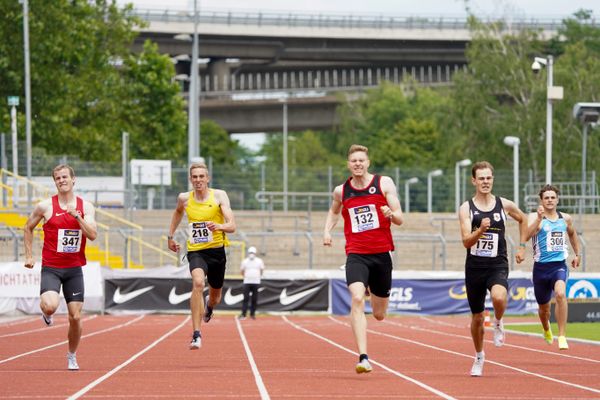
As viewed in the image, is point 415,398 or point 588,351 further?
point 588,351

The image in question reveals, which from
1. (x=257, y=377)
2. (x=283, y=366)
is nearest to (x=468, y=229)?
(x=257, y=377)

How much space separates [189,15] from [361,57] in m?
13.6

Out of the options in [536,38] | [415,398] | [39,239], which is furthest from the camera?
[536,38]

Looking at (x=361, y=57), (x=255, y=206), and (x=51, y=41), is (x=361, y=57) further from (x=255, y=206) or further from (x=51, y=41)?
(x=255, y=206)

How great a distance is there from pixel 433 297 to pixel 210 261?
21.1 metres

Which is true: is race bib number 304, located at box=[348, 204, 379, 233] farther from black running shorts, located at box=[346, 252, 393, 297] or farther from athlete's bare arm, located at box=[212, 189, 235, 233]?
athlete's bare arm, located at box=[212, 189, 235, 233]

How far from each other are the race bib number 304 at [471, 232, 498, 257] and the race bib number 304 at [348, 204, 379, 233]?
1.06 meters

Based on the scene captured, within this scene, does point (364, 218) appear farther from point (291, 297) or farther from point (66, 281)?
point (291, 297)

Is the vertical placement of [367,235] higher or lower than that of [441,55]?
lower

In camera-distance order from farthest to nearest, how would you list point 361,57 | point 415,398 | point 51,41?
point 361,57, point 51,41, point 415,398

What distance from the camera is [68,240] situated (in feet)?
46.4

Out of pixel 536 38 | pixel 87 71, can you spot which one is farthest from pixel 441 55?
pixel 87 71

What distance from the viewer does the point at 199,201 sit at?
15648 millimetres

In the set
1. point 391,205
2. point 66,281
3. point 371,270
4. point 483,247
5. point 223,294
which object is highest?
point 391,205
